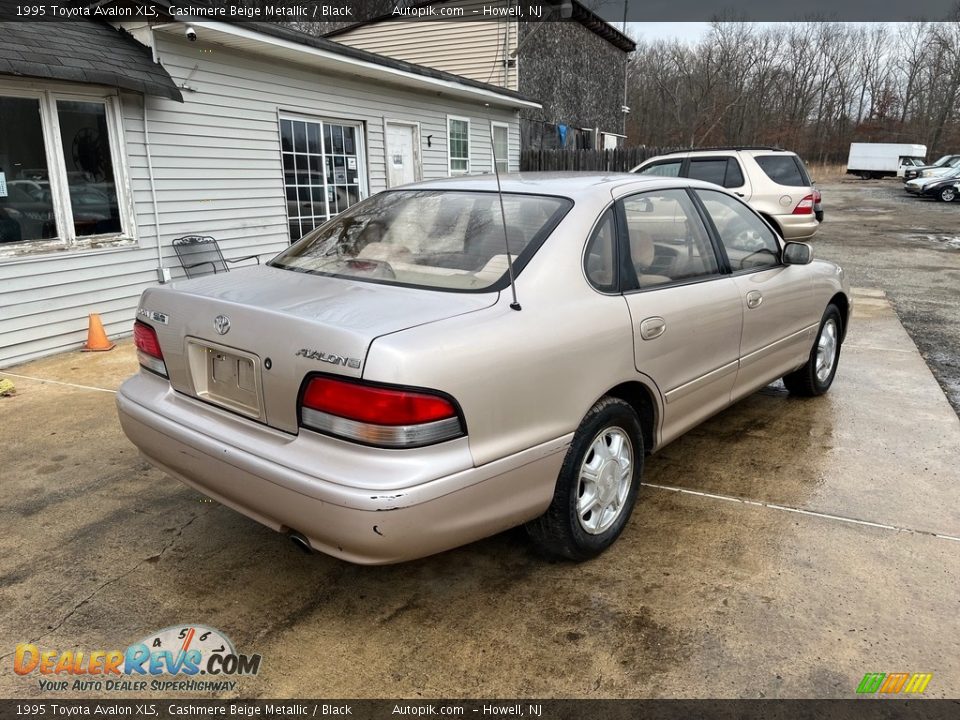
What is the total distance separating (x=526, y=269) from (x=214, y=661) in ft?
5.77

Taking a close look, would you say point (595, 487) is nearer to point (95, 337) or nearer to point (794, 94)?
point (95, 337)

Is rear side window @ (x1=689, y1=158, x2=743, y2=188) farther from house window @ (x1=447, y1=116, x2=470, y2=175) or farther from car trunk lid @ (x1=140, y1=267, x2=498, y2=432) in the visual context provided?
car trunk lid @ (x1=140, y1=267, x2=498, y2=432)

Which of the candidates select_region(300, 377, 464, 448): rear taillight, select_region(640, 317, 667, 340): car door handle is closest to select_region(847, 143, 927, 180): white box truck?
select_region(640, 317, 667, 340): car door handle

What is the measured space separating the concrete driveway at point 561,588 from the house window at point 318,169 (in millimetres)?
5809

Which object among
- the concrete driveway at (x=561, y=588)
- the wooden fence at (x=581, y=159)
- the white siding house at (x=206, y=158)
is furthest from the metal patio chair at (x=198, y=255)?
the wooden fence at (x=581, y=159)

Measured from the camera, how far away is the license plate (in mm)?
2412

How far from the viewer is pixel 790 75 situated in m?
52.8

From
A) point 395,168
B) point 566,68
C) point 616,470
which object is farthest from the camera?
point 566,68

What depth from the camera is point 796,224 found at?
10695 millimetres

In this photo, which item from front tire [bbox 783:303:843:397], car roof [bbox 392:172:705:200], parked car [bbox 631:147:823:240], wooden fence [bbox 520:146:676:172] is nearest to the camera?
car roof [bbox 392:172:705:200]

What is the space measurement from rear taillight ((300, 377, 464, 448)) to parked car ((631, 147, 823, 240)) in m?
9.41

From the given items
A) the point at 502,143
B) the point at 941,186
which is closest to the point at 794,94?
the point at 941,186

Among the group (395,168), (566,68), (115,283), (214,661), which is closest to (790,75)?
(566,68)

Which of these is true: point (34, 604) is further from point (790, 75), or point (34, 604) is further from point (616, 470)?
point (790, 75)
